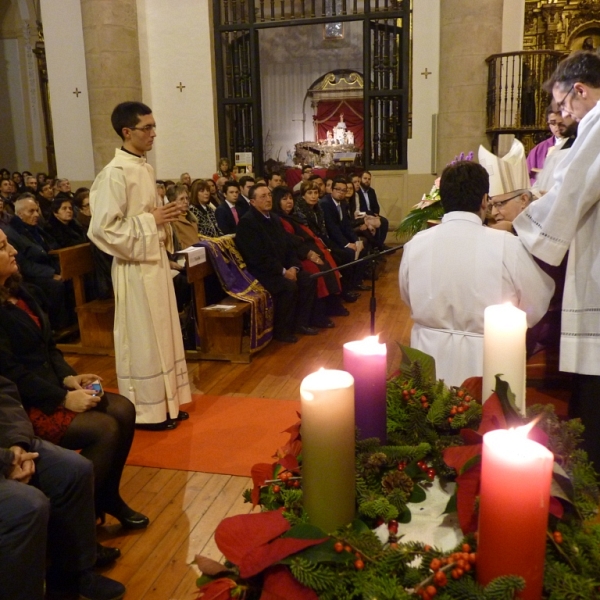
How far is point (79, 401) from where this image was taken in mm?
2574

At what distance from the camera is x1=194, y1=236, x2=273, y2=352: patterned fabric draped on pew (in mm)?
5168

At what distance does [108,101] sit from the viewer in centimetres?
997

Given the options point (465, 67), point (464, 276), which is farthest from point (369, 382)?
point (465, 67)

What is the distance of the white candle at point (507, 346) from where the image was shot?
4.00 feet

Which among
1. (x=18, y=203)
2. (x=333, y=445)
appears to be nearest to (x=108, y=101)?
(x=18, y=203)

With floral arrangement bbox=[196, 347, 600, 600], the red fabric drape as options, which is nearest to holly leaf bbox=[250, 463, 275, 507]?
floral arrangement bbox=[196, 347, 600, 600]

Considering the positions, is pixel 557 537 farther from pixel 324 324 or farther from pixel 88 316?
pixel 324 324

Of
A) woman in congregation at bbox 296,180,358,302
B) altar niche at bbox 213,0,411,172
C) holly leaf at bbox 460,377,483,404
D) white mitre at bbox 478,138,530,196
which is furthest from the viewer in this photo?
altar niche at bbox 213,0,411,172

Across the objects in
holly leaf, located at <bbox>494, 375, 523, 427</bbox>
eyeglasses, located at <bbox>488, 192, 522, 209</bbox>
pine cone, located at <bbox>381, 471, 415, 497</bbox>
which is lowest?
pine cone, located at <bbox>381, 471, 415, 497</bbox>

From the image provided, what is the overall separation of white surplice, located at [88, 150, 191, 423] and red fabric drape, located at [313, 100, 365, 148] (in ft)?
44.2

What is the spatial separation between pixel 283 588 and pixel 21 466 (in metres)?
1.50

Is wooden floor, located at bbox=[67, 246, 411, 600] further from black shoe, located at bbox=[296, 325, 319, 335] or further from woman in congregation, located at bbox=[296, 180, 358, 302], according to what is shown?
woman in congregation, located at bbox=[296, 180, 358, 302]

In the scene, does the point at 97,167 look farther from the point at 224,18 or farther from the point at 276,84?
the point at 276,84

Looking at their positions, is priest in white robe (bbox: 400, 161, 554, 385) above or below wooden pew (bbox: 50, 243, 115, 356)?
above
